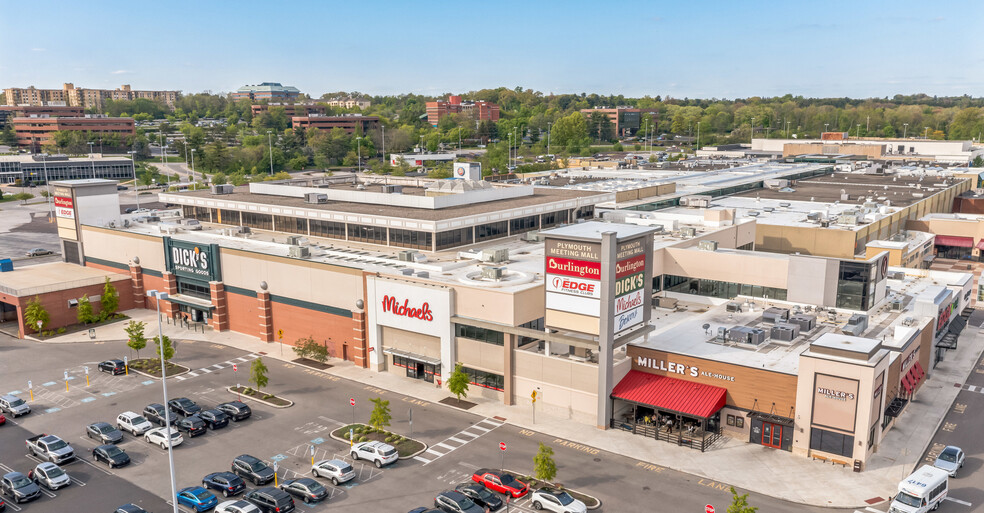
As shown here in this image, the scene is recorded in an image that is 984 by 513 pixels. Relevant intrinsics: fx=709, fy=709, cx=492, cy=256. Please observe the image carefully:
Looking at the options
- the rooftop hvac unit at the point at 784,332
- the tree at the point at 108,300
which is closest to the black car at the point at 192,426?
the tree at the point at 108,300

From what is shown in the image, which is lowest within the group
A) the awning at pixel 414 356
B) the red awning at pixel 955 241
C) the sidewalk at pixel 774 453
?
the sidewalk at pixel 774 453

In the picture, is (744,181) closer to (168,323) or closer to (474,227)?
(474,227)

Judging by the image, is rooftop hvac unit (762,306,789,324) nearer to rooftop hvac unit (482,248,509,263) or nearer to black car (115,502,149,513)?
rooftop hvac unit (482,248,509,263)

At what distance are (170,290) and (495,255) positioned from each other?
40.4 metres

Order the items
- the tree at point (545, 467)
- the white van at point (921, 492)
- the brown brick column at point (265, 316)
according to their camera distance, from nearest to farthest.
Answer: the white van at point (921, 492), the tree at point (545, 467), the brown brick column at point (265, 316)

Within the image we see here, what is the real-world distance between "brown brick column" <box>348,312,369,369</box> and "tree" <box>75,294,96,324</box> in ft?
115

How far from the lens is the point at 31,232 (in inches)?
5522

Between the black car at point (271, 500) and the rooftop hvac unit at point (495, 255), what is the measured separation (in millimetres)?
30184

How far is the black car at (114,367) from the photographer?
64.8 meters

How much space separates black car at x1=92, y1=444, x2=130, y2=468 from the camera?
46.6 meters

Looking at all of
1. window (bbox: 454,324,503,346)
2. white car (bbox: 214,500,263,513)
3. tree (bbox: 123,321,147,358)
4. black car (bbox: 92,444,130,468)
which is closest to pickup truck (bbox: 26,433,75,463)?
black car (bbox: 92,444,130,468)

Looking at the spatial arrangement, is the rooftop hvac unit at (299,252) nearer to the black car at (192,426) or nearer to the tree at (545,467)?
the black car at (192,426)

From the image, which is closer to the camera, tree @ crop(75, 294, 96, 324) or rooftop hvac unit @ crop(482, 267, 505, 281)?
rooftop hvac unit @ crop(482, 267, 505, 281)

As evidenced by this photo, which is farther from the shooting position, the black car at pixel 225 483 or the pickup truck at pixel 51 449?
the pickup truck at pixel 51 449
